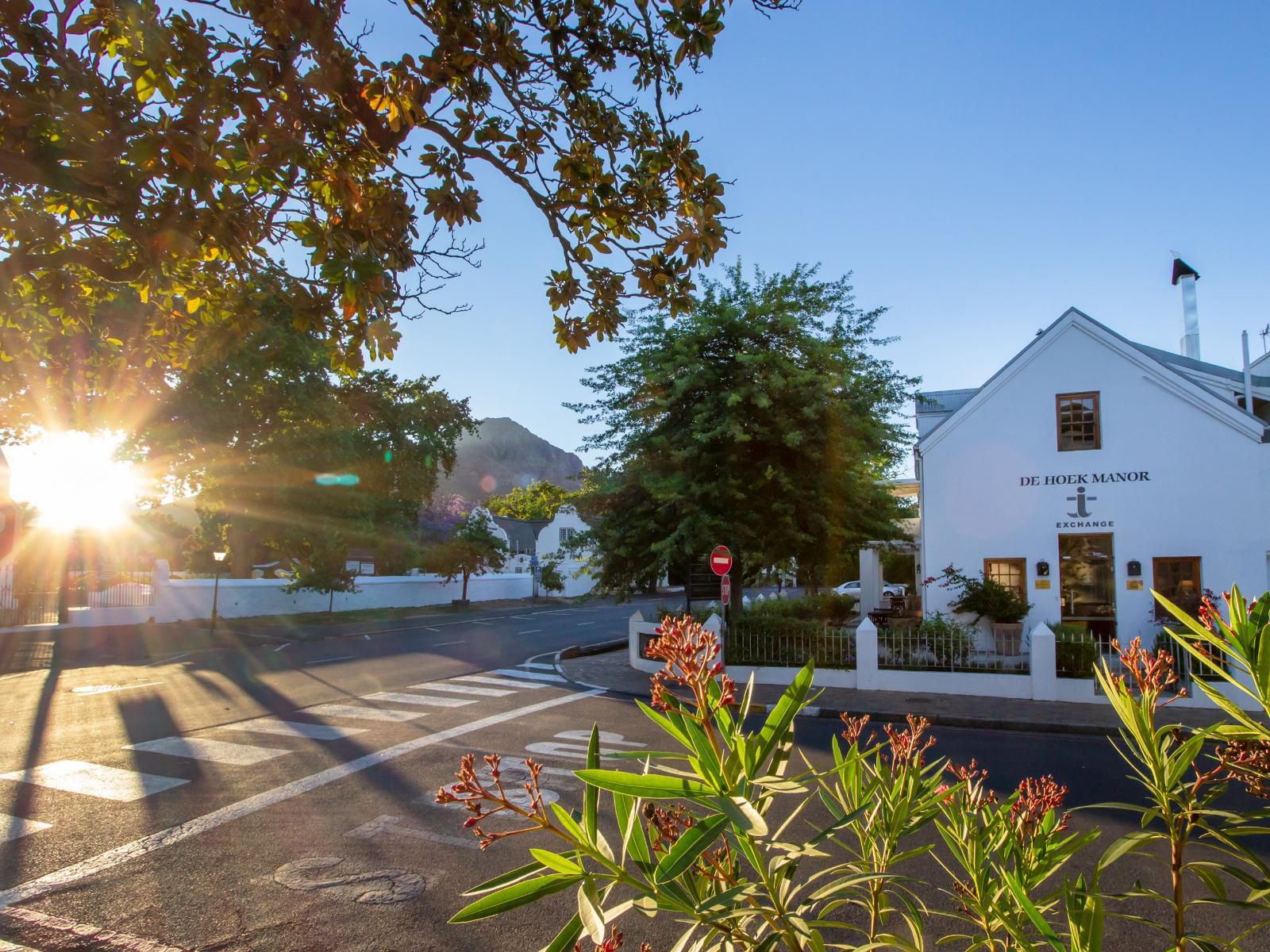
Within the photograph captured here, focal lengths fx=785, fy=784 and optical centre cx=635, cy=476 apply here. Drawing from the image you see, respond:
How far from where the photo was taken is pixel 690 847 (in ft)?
4.55

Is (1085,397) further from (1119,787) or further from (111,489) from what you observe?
(111,489)

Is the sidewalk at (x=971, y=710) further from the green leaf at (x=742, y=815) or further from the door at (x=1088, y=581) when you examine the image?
the green leaf at (x=742, y=815)

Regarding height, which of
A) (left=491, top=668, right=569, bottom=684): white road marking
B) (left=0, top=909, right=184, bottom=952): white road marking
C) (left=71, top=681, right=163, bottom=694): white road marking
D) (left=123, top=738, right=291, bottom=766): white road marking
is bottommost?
(left=491, top=668, right=569, bottom=684): white road marking

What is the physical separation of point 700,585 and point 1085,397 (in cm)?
929

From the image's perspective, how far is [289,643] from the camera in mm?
23812

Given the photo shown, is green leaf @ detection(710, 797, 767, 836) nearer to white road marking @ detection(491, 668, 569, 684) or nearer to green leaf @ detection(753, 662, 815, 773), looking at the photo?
green leaf @ detection(753, 662, 815, 773)

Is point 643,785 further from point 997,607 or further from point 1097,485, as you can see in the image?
point 1097,485

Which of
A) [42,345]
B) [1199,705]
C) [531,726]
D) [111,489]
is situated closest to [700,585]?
[531,726]

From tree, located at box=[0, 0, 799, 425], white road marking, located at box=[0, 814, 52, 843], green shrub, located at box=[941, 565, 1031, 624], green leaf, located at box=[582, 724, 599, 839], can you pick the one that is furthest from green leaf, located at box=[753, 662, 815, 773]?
green shrub, located at box=[941, 565, 1031, 624]

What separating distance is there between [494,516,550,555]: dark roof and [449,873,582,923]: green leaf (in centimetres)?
6427

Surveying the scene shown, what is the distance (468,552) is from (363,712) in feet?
97.3

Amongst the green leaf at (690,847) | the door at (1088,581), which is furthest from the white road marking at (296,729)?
the door at (1088,581)

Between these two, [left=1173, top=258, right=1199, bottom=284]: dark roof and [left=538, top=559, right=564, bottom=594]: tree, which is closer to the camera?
[left=1173, top=258, right=1199, bottom=284]: dark roof

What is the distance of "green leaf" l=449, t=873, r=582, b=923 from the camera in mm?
1458
